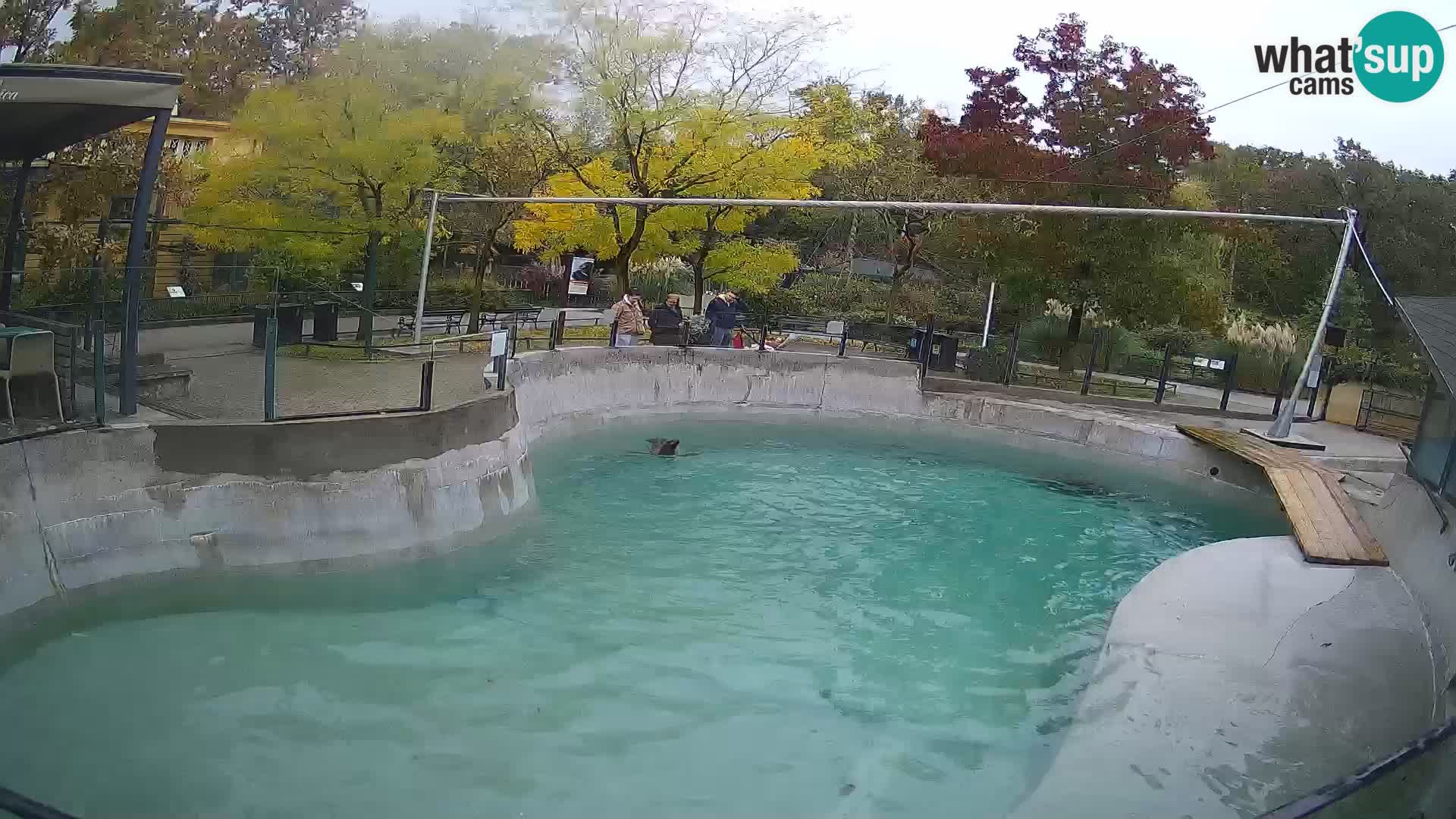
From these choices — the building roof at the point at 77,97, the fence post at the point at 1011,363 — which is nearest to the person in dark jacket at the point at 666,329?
the fence post at the point at 1011,363

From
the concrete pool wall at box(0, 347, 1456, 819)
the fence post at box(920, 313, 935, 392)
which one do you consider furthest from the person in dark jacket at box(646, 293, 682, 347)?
the concrete pool wall at box(0, 347, 1456, 819)

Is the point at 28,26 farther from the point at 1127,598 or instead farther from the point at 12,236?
the point at 1127,598

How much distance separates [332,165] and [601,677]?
13004 millimetres

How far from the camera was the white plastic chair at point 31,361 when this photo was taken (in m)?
8.72

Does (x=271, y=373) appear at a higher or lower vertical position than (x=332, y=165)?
lower

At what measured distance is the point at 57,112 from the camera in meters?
9.66

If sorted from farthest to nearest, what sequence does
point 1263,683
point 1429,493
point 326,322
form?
point 326,322, point 1429,493, point 1263,683

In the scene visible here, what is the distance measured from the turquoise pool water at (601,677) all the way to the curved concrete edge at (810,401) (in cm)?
408

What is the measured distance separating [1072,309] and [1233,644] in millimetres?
17094

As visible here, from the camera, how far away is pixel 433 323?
19125 mm

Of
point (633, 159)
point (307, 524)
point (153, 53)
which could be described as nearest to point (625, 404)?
point (633, 159)

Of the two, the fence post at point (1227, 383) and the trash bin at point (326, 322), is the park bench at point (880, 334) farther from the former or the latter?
the trash bin at point (326, 322)

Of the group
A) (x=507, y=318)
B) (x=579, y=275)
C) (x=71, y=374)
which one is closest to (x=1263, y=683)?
(x=71, y=374)

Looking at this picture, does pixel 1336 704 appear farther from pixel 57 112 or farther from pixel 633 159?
pixel 633 159
